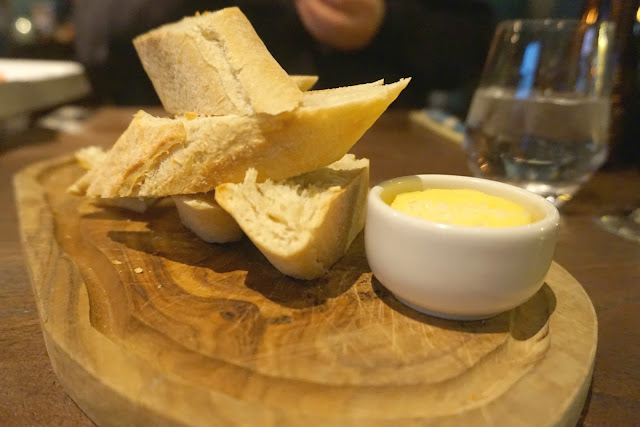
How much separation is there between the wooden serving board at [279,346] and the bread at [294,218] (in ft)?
0.23

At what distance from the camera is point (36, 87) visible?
2.81 meters

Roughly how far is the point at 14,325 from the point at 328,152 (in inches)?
31.8

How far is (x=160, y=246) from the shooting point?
1.29 metres

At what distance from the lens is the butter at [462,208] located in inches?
37.4

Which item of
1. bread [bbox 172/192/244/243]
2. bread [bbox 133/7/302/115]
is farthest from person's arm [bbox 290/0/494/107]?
bread [bbox 172/192/244/243]

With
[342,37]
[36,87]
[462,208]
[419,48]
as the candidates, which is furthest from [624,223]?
[36,87]

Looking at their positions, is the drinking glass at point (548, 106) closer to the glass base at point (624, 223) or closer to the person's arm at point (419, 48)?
the glass base at point (624, 223)

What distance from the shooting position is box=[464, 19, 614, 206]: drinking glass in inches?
66.2

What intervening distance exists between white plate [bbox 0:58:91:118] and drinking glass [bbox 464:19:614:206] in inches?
98.6

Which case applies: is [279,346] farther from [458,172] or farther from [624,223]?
[458,172]

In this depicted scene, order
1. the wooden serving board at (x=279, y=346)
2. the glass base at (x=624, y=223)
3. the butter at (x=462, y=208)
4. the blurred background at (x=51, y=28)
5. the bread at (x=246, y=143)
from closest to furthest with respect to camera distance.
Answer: the wooden serving board at (x=279, y=346) → the butter at (x=462, y=208) → the bread at (x=246, y=143) → the glass base at (x=624, y=223) → the blurred background at (x=51, y=28)

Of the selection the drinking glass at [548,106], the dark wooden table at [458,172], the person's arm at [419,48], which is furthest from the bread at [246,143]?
the person's arm at [419,48]

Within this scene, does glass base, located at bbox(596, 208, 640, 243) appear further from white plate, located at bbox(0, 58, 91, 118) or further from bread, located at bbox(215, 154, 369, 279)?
white plate, located at bbox(0, 58, 91, 118)

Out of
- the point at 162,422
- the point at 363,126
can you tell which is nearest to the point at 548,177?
the point at 363,126
